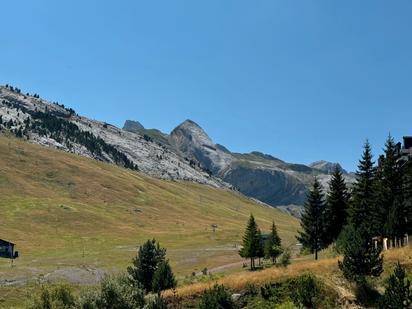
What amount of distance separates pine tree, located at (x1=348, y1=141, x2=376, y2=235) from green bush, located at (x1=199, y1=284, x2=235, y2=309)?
1201 inches

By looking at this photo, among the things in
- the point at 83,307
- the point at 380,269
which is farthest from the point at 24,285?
the point at 380,269

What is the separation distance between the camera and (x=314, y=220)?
3078 inches

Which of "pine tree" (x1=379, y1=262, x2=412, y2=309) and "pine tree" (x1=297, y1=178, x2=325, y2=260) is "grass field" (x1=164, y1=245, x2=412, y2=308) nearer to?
"pine tree" (x1=379, y1=262, x2=412, y2=309)

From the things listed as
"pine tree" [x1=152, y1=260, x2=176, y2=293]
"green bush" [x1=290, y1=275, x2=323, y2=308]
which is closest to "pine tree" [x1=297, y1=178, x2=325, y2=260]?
"pine tree" [x1=152, y1=260, x2=176, y2=293]

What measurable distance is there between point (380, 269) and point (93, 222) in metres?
144

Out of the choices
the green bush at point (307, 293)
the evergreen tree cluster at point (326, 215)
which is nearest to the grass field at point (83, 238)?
the evergreen tree cluster at point (326, 215)

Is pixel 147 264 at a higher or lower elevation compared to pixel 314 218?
lower

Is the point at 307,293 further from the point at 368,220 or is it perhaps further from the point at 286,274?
the point at 368,220

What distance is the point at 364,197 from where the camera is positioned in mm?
69938

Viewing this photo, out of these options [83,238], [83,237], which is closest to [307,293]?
[83,238]

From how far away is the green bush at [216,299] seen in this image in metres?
35.6

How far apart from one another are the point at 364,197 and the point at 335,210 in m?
9.55

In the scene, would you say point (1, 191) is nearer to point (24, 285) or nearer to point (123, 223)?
point (123, 223)

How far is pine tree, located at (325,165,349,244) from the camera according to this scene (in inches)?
3081
